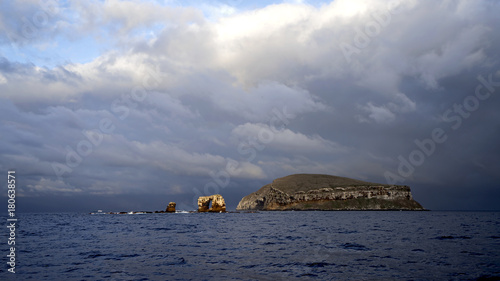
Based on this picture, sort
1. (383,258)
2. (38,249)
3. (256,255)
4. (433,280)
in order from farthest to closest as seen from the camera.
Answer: (38,249) < (256,255) < (383,258) < (433,280)

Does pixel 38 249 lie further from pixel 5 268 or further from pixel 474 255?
pixel 474 255

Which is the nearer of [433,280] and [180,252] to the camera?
Result: [433,280]

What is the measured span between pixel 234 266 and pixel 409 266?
536 inches

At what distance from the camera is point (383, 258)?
90.3 feet

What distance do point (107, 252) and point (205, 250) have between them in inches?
401

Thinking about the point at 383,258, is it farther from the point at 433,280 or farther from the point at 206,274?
the point at 206,274

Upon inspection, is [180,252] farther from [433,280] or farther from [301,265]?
[433,280]

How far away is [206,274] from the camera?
21.7 metres

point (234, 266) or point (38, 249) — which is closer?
point (234, 266)

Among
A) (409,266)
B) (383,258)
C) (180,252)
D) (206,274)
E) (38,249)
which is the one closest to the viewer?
(206,274)

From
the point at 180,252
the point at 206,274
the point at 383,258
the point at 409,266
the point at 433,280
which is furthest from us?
the point at 180,252

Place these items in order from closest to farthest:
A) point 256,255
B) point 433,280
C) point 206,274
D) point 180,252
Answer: point 433,280 < point 206,274 < point 256,255 < point 180,252

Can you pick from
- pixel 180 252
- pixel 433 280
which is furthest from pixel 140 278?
pixel 433 280

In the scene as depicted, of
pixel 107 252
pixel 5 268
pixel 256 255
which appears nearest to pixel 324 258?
pixel 256 255
